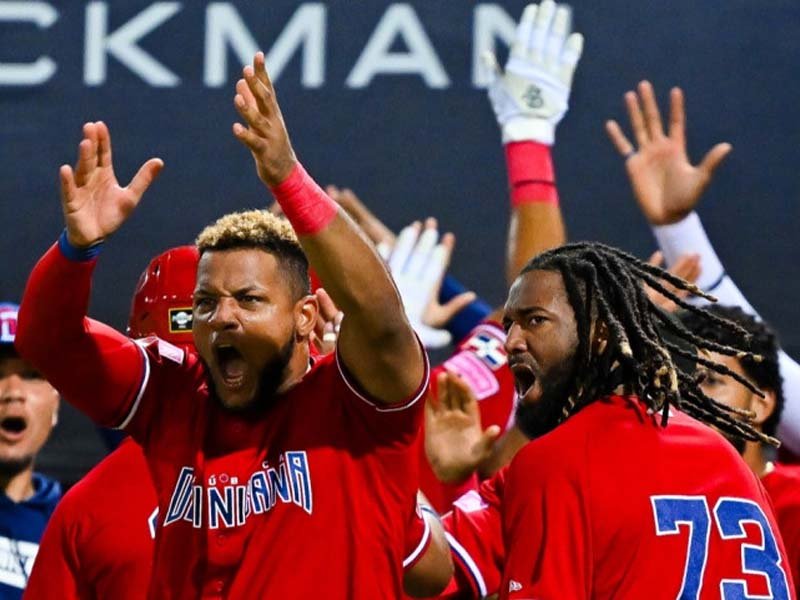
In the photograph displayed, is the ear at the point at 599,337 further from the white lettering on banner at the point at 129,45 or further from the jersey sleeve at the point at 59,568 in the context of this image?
the white lettering on banner at the point at 129,45

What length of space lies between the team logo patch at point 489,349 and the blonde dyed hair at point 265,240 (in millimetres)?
1391

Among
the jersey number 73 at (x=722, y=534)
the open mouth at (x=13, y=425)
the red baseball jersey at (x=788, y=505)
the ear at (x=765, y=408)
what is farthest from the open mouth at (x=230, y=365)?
the open mouth at (x=13, y=425)

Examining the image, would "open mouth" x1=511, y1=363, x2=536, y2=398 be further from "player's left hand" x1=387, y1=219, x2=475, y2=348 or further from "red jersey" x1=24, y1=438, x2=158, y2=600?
"player's left hand" x1=387, y1=219, x2=475, y2=348

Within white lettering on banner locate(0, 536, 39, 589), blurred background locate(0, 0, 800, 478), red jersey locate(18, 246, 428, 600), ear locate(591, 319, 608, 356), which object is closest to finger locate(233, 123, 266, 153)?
red jersey locate(18, 246, 428, 600)

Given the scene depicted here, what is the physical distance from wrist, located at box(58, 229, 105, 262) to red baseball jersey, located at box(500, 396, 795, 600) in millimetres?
706

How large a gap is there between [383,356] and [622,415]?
359 millimetres

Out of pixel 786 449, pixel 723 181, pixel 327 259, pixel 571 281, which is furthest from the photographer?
pixel 723 181

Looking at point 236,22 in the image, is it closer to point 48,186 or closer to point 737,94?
point 48,186

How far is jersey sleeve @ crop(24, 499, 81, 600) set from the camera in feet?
9.41

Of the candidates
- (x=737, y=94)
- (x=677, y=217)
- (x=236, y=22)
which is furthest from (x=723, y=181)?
(x=236, y=22)

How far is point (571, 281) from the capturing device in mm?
2561

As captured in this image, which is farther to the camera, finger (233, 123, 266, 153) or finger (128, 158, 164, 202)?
finger (128, 158, 164, 202)

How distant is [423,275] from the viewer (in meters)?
4.29

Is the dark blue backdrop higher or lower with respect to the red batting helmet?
higher
